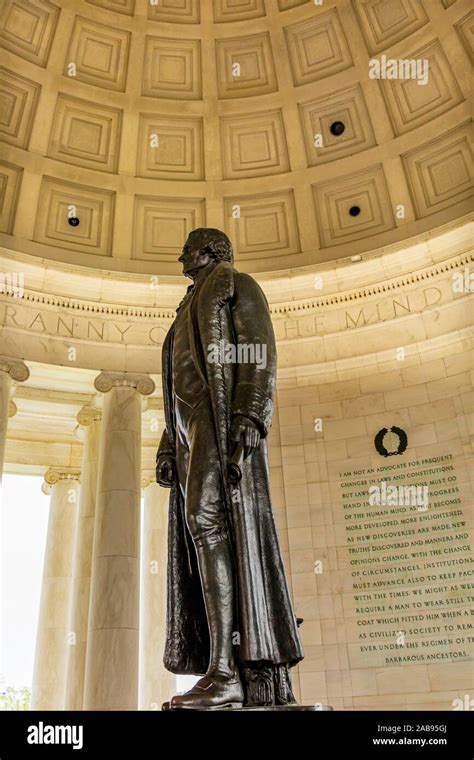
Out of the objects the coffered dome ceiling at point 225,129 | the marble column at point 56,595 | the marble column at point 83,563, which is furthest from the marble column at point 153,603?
the coffered dome ceiling at point 225,129

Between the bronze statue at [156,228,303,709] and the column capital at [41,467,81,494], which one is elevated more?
the column capital at [41,467,81,494]

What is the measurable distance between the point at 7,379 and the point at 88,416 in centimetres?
287

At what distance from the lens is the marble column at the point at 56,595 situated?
1700 centimetres

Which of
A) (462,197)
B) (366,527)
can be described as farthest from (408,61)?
(366,527)

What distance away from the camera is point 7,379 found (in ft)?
46.6

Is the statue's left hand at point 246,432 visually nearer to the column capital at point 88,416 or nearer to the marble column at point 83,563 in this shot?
the marble column at point 83,563

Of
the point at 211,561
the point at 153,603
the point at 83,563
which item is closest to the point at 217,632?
the point at 211,561

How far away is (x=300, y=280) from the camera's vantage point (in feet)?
53.9

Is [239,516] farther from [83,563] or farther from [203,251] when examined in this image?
[83,563]

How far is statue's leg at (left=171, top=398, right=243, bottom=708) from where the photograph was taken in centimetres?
427

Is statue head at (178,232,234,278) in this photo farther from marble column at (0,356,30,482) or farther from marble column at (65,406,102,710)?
marble column at (65,406,102,710)

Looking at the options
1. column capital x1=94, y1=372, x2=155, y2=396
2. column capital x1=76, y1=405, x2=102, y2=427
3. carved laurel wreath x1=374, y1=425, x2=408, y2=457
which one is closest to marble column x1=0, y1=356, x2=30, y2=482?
column capital x1=94, y1=372, x2=155, y2=396

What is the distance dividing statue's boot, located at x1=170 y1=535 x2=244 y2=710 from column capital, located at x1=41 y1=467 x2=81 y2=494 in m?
16.2
